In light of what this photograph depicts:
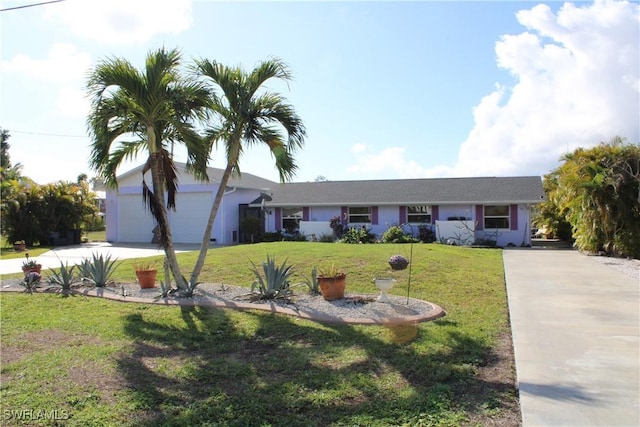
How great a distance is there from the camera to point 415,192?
25312 mm

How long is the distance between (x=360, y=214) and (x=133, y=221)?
13.1 meters

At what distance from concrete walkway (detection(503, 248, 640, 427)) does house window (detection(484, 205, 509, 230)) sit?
12288mm

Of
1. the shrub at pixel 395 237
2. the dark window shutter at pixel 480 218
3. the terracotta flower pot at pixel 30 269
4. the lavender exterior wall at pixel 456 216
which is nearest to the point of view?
the terracotta flower pot at pixel 30 269

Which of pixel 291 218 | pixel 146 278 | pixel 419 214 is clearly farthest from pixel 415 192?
pixel 146 278

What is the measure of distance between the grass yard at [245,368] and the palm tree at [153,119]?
252cm

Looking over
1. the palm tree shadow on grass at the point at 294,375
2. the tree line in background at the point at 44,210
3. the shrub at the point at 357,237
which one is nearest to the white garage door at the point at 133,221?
the tree line in background at the point at 44,210

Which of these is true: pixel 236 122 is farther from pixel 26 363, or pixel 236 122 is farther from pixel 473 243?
pixel 473 243

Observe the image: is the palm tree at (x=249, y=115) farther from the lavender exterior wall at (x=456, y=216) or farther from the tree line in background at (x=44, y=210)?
the tree line in background at (x=44, y=210)

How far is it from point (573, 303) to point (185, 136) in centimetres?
770

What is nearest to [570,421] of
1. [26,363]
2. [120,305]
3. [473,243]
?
[26,363]

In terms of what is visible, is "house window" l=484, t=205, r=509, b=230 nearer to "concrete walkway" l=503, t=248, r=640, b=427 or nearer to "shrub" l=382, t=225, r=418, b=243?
"shrub" l=382, t=225, r=418, b=243

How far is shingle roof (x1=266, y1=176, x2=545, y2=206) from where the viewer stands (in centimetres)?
2347

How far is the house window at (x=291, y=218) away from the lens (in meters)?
26.6

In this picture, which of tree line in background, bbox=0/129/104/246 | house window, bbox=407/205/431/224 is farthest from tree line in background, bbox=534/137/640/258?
tree line in background, bbox=0/129/104/246
